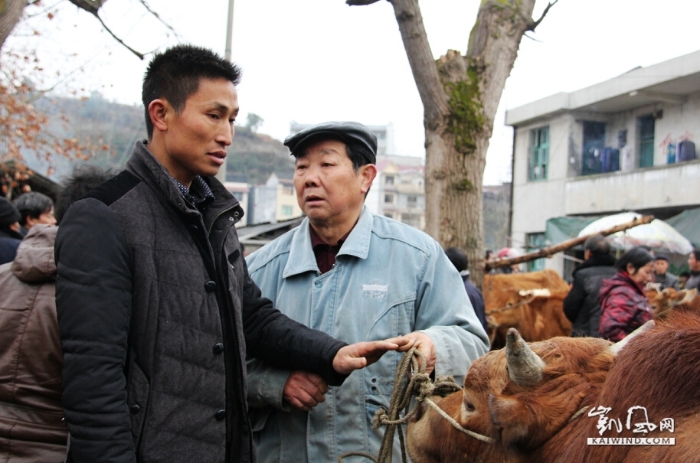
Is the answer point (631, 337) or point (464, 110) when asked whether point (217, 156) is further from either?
point (464, 110)

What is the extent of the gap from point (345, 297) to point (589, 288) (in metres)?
4.75

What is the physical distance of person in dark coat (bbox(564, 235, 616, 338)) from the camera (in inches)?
256

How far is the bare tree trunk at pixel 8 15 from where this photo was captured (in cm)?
363

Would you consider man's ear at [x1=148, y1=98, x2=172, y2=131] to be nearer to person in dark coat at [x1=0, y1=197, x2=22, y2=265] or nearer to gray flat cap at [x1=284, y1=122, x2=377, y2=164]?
gray flat cap at [x1=284, y1=122, x2=377, y2=164]

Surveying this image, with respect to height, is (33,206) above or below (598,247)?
above

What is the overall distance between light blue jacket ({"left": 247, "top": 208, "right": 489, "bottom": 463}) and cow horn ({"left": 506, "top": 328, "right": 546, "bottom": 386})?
576mm

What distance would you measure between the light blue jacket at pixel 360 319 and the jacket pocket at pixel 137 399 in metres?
0.67

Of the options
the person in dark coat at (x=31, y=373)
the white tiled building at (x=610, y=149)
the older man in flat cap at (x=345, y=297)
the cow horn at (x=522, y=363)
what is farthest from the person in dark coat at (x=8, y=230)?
the white tiled building at (x=610, y=149)

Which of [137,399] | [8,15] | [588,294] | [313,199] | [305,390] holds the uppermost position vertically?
[8,15]

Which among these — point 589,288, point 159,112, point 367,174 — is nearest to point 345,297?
point 367,174

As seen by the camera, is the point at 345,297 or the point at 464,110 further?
the point at 464,110

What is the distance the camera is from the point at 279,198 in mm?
60219

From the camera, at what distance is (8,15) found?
145 inches

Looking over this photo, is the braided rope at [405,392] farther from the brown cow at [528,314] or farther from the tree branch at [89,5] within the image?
the brown cow at [528,314]
